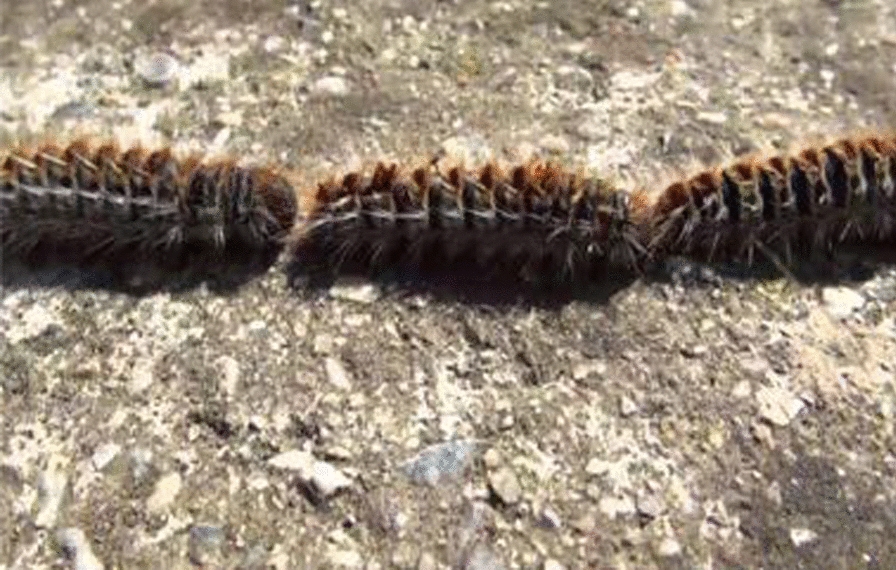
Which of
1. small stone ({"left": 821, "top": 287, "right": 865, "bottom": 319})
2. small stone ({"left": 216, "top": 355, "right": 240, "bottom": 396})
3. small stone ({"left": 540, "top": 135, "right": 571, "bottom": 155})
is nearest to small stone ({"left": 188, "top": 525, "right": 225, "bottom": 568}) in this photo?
small stone ({"left": 216, "top": 355, "right": 240, "bottom": 396})

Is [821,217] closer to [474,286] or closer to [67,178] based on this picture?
[474,286]

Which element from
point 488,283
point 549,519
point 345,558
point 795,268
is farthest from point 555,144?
point 345,558

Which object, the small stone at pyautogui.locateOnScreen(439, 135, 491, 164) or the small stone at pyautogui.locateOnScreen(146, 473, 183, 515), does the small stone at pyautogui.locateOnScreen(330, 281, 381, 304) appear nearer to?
the small stone at pyautogui.locateOnScreen(439, 135, 491, 164)

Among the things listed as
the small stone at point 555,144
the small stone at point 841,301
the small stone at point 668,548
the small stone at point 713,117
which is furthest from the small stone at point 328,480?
the small stone at point 713,117

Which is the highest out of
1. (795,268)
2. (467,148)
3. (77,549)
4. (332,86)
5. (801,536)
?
(332,86)

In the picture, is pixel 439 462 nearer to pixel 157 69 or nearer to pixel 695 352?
pixel 695 352

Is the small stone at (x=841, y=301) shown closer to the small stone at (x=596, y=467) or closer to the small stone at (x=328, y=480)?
the small stone at (x=596, y=467)
